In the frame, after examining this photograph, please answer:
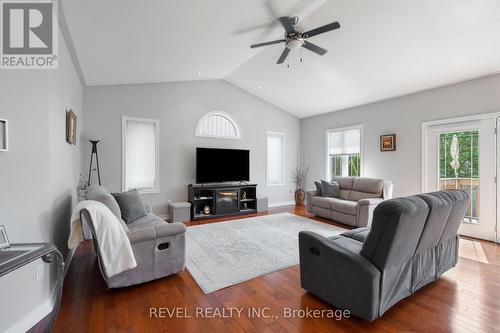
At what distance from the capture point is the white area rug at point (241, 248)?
2635 mm

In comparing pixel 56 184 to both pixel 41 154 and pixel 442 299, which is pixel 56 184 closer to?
pixel 41 154

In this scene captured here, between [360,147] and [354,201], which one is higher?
[360,147]

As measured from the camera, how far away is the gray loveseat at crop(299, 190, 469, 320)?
1707mm

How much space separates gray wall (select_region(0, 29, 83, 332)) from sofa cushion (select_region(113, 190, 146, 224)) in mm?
1031

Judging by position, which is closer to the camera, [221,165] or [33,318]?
[33,318]

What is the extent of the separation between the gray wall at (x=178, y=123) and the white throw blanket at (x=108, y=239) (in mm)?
2911

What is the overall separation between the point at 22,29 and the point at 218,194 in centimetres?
411

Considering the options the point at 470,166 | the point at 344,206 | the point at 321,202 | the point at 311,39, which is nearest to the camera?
the point at 311,39

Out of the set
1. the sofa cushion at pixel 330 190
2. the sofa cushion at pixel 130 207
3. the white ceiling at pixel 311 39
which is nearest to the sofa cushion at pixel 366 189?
the sofa cushion at pixel 330 190

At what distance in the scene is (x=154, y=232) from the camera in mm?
2400

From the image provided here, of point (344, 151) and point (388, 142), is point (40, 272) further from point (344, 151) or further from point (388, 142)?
point (344, 151)

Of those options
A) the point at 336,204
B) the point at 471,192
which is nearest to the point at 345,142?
the point at 336,204

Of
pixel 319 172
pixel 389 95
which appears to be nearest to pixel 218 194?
pixel 319 172

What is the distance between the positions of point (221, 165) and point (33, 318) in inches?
163
